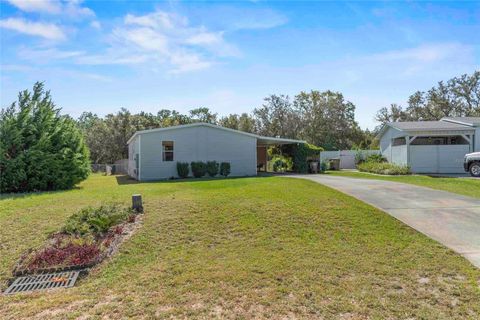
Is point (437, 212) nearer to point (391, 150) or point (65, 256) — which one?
point (65, 256)

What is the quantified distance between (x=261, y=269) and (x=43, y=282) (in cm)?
301

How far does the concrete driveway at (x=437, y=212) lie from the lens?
532 cm

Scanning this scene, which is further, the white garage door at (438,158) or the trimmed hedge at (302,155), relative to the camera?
the trimmed hedge at (302,155)

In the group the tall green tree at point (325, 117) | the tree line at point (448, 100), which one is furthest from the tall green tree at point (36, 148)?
the tree line at point (448, 100)

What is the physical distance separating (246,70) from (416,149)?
1322 centimetres

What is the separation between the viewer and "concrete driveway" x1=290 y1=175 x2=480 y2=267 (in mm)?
5320

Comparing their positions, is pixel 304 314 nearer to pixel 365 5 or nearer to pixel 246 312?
pixel 246 312

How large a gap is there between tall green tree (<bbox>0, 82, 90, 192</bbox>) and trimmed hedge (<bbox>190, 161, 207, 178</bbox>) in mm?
5727

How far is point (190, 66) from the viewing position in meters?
10.6

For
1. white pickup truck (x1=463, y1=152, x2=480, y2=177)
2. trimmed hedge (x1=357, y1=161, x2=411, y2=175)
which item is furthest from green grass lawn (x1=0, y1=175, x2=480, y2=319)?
white pickup truck (x1=463, y1=152, x2=480, y2=177)

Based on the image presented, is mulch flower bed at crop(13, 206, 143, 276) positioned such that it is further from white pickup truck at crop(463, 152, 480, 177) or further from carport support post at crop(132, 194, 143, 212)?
white pickup truck at crop(463, 152, 480, 177)

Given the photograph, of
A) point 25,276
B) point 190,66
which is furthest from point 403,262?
point 190,66

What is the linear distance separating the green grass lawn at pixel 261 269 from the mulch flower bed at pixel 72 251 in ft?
0.74

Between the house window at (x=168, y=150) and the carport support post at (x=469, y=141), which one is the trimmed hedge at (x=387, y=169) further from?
the house window at (x=168, y=150)
